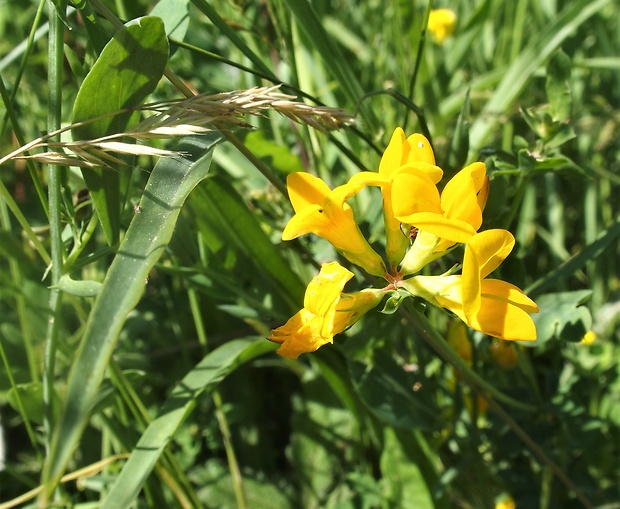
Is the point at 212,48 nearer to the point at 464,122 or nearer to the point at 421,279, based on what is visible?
the point at 464,122

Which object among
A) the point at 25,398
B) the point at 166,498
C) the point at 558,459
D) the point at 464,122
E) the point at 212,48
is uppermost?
the point at 212,48

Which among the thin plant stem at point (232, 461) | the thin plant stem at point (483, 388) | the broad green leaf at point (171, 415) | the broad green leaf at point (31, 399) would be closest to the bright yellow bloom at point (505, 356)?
the thin plant stem at point (483, 388)

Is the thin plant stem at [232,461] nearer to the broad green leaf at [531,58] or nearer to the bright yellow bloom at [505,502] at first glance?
the bright yellow bloom at [505,502]

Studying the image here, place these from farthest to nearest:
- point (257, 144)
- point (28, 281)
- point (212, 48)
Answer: point (212, 48) < point (28, 281) < point (257, 144)

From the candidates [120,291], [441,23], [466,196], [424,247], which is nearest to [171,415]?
[120,291]

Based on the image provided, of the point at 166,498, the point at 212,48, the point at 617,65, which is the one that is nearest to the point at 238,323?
the point at 166,498

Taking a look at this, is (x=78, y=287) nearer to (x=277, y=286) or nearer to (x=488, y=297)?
(x=277, y=286)

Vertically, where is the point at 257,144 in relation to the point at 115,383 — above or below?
above
